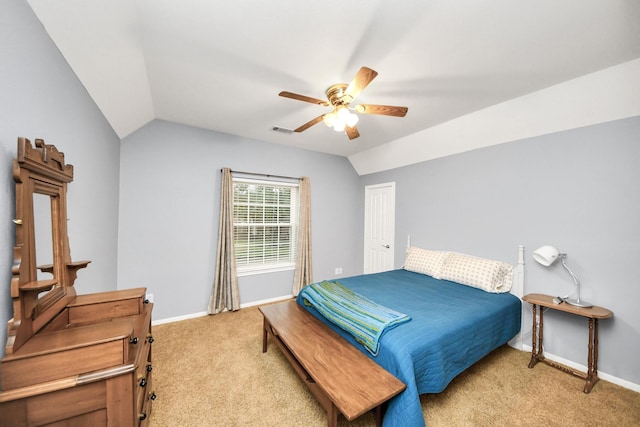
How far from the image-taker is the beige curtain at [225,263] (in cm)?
324

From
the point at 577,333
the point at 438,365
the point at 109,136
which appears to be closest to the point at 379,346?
the point at 438,365

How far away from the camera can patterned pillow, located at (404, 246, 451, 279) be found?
302 centimetres

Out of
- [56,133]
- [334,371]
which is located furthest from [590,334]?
[56,133]

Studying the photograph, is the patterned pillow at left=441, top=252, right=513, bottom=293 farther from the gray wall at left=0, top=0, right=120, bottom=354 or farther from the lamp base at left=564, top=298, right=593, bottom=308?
the gray wall at left=0, top=0, right=120, bottom=354

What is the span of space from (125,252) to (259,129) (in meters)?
2.21

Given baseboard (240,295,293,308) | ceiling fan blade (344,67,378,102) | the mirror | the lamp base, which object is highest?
ceiling fan blade (344,67,378,102)

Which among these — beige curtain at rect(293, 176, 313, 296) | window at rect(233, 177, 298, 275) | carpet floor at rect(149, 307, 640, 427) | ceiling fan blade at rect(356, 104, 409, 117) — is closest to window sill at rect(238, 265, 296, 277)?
window at rect(233, 177, 298, 275)

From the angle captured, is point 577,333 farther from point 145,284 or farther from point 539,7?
point 145,284

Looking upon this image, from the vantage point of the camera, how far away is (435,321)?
5.82ft

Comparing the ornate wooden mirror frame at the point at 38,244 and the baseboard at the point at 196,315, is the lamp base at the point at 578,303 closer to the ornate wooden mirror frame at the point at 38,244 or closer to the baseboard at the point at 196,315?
the baseboard at the point at 196,315

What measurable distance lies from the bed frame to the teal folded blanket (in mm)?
120

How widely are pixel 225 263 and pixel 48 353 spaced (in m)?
2.50

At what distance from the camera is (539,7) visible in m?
1.31

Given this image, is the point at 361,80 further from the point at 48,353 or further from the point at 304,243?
the point at 304,243
